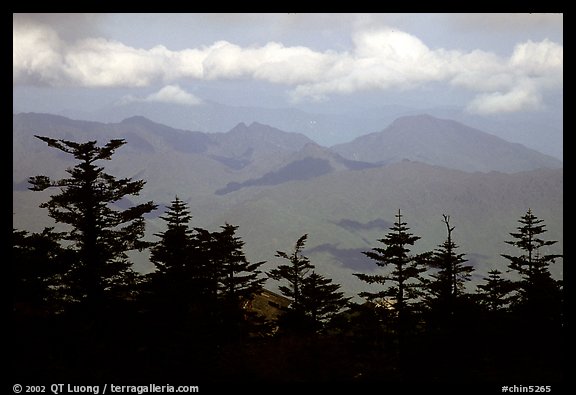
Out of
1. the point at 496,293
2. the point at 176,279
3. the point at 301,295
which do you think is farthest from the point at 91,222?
the point at 496,293

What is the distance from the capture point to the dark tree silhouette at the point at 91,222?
683 inches

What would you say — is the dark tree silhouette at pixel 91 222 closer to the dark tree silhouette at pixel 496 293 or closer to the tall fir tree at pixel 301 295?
the tall fir tree at pixel 301 295

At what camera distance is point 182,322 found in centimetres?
1884

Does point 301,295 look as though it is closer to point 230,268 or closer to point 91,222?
point 230,268

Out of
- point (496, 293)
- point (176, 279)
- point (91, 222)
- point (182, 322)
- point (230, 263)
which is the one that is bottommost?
point (182, 322)

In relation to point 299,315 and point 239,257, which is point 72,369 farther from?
point 299,315

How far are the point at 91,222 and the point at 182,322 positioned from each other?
5436 mm

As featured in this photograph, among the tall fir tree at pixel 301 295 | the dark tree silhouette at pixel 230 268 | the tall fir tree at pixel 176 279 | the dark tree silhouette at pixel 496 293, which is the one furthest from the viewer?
the dark tree silhouette at pixel 496 293

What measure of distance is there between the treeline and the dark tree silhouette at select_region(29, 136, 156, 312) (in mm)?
49

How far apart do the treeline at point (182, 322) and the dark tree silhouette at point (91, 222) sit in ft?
0.16

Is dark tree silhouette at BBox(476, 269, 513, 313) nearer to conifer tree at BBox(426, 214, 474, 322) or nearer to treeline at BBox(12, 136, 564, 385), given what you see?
treeline at BBox(12, 136, 564, 385)

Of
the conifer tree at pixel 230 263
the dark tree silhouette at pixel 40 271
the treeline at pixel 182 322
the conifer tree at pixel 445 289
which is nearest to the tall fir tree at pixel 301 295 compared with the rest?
the treeline at pixel 182 322
